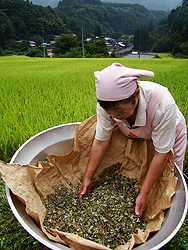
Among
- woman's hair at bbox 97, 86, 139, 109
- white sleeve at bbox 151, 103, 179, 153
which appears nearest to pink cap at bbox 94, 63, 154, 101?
woman's hair at bbox 97, 86, 139, 109

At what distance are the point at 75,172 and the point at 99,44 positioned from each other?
32.8 metres

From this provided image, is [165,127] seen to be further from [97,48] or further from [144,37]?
[144,37]

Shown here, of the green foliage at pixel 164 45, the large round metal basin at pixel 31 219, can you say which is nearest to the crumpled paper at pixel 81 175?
the large round metal basin at pixel 31 219

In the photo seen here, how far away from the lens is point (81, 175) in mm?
1403

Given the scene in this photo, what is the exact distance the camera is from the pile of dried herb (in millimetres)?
952

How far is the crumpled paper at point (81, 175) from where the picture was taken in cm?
86

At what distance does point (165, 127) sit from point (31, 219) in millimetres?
790

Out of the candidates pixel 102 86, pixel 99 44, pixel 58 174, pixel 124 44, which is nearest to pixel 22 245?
pixel 58 174

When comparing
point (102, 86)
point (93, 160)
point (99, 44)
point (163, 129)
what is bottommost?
point (93, 160)

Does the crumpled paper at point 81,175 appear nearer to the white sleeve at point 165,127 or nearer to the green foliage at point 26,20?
the white sleeve at point 165,127

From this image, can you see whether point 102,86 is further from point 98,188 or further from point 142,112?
point 98,188

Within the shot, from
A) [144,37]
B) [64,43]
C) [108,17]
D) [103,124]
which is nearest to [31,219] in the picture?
[103,124]

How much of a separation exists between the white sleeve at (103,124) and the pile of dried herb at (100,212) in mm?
352

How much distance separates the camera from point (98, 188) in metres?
1.27
